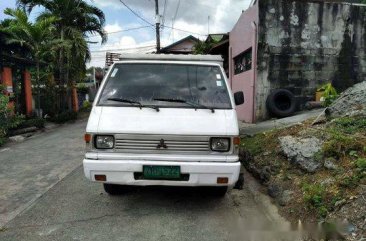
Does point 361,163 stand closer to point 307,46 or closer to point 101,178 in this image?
point 101,178

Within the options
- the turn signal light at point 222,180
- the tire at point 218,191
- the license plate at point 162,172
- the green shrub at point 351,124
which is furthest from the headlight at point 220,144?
the green shrub at point 351,124

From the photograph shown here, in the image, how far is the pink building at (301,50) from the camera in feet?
38.8

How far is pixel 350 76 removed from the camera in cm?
1212

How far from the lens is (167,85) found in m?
5.14

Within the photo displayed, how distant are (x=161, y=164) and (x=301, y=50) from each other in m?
8.98

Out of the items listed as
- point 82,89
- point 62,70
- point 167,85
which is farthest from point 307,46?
point 82,89

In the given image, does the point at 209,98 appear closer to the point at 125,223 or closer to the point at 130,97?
the point at 130,97

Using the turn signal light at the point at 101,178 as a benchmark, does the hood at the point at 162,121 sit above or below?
above

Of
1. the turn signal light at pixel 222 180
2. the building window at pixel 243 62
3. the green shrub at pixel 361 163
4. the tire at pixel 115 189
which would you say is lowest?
the tire at pixel 115 189

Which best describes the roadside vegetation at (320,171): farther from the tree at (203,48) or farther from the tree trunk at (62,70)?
the tree trunk at (62,70)

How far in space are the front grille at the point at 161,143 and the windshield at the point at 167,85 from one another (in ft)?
1.93

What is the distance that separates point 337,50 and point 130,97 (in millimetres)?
9225

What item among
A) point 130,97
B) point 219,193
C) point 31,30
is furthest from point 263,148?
point 31,30

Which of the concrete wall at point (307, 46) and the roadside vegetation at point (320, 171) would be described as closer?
the roadside vegetation at point (320, 171)
